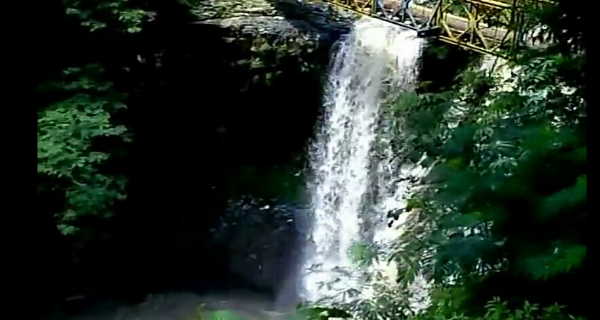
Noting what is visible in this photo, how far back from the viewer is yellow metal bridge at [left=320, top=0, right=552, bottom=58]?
4.43 meters

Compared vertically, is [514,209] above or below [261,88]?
above

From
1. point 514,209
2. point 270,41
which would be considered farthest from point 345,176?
point 514,209

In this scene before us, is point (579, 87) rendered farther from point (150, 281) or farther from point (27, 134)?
point (150, 281)

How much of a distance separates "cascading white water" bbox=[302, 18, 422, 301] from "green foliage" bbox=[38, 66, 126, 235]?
6.53 feet

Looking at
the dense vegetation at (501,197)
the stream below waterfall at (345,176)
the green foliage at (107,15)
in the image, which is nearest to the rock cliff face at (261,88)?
the stream below waterfall at (345,176)

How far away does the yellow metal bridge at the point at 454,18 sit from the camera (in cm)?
443

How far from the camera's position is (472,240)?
72.6 inches

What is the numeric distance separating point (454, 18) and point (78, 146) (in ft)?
9.97

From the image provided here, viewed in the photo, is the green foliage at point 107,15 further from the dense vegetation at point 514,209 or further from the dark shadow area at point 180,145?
the dense vegetation at point 514,209

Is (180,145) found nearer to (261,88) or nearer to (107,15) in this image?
(261,88)

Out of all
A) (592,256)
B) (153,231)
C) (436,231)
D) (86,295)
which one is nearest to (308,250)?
(153,231)

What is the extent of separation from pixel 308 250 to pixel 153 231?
4.93ft

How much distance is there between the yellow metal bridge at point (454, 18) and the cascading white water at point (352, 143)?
0.42 m

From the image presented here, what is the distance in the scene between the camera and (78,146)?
5332mm
